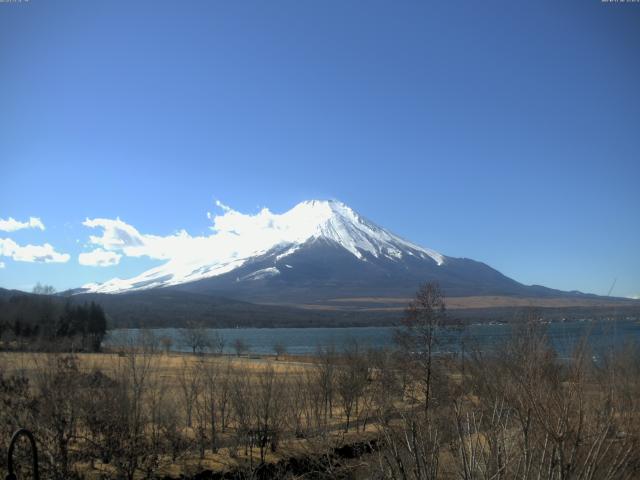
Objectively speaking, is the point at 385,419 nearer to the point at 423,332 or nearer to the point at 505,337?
the point at 505,337

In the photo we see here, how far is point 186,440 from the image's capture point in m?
21.1

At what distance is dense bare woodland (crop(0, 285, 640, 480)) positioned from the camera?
6.68 meters

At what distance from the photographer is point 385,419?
8.88 meters

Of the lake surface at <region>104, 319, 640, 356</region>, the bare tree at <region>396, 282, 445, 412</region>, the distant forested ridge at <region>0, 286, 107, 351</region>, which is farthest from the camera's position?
the distant forested ridge at <region>0, 286, 107, 351</region>

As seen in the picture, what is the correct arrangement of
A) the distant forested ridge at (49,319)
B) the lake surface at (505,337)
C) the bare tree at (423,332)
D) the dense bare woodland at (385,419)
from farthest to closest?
the distant forested ridge at (49,319) < the bare tree at (423,332) < the lake surface at (505,337) < the dense bare woodland at (385,419)

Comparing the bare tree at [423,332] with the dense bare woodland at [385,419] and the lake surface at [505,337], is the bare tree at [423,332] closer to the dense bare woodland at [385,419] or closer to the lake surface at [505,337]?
the dense bare woodland at [385,419]

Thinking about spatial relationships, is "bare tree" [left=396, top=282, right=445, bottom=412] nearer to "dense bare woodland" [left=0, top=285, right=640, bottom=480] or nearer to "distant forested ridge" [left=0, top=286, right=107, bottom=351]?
"dense bare woodland" [left=0, top=285, right=640, bottom=480]

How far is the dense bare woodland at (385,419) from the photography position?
21.9ft

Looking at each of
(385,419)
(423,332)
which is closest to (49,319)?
(423,332)

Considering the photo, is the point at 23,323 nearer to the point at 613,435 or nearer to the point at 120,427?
the point at 120,427

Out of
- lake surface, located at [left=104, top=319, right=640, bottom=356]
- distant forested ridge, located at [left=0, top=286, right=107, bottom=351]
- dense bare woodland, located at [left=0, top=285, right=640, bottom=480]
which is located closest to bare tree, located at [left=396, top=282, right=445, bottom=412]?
dense bare woodland, located at [left=0, top=285, right=640, bottom=480]

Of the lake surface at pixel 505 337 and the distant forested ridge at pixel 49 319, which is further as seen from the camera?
the distant forested ridge at pixel 49 319

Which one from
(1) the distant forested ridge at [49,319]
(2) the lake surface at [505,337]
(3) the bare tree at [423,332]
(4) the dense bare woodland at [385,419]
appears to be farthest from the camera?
(1) the distant forested ridge at [49,319]

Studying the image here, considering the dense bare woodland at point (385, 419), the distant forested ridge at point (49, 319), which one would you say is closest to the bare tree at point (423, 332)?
the dense bare woodland at point (385, 419)
